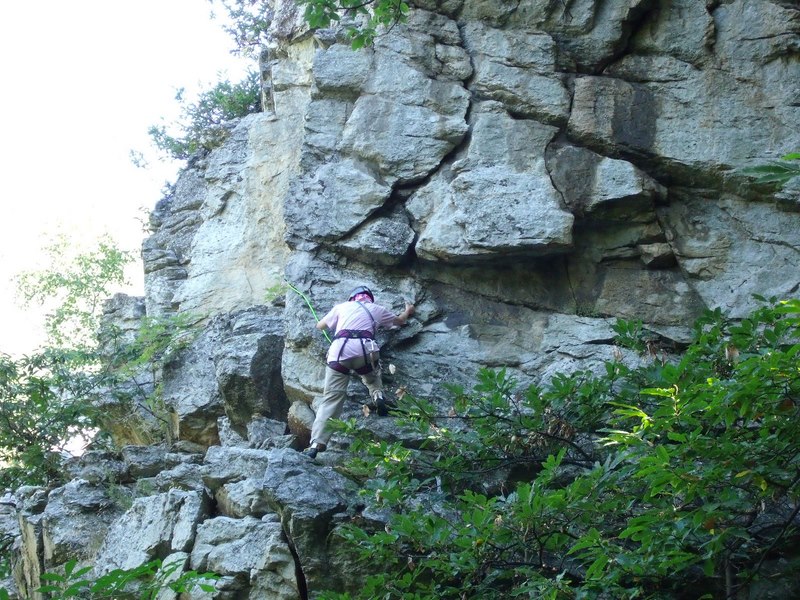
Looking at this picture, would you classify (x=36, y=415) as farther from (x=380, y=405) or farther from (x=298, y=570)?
(x=298, y=570)

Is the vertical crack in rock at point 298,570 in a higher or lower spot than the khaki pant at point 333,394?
lower

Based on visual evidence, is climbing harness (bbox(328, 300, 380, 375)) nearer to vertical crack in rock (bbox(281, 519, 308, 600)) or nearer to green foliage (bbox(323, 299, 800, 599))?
green foliage (bbox(323, 299, 800, 599))

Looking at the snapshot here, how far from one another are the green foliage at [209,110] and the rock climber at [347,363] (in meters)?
8.18

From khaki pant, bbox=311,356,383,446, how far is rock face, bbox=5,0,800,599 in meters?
0.22

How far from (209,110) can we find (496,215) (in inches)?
396

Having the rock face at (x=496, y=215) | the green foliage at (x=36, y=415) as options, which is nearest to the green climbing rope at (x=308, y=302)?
the rock face at (x=496, y=215)

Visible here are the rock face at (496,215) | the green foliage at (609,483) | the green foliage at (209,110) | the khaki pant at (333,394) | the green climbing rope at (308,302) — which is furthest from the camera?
the green foliage at (209,110)

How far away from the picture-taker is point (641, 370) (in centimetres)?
781

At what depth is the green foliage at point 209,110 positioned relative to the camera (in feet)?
57.2

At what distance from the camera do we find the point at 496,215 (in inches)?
403

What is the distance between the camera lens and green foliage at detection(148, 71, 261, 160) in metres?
17.4

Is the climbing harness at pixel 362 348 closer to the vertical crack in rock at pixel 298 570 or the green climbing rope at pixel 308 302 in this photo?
the green climbing rope at pixel 308 302

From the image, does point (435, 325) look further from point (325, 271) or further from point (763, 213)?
point (763, 213)

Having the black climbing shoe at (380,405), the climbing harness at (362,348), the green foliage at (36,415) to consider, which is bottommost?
the green foliage at (36,415)
